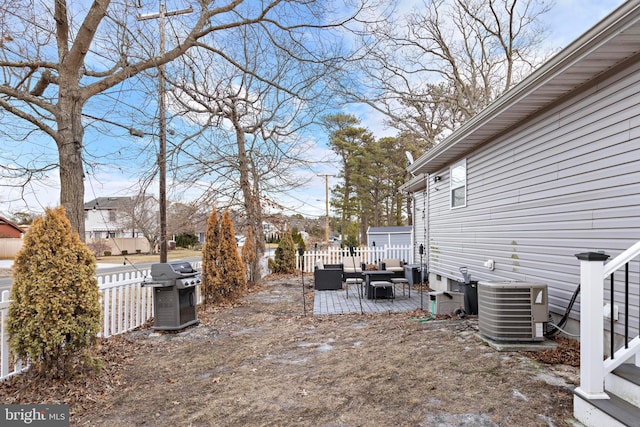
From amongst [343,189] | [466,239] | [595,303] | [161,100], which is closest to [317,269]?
[466,239]

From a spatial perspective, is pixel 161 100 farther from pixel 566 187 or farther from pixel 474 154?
pixel 566 187

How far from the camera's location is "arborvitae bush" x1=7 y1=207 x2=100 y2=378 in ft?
11.4

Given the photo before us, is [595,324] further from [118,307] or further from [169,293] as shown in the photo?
[118,307]

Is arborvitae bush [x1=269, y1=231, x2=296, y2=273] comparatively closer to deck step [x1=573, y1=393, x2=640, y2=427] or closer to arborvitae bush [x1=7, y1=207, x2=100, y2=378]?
arborvitae bush [x1=7, y1=207, x2=100, y2=378]

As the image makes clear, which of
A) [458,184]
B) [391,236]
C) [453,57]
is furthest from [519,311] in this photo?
[453,57]

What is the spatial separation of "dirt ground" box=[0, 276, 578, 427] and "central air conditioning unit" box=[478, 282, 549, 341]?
0.87ft

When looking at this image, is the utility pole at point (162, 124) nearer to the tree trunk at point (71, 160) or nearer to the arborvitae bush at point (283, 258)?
the tree trunk at point (71, 160)

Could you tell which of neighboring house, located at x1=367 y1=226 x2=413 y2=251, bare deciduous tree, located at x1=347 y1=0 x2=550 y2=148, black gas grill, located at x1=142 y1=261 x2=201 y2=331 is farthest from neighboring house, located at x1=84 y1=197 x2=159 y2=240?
neighboring house, located at x1=367 y1=226 x2=413 y2=251

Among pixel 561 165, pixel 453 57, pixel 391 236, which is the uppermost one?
pixel 453 57

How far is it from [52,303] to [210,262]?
4473 mm
